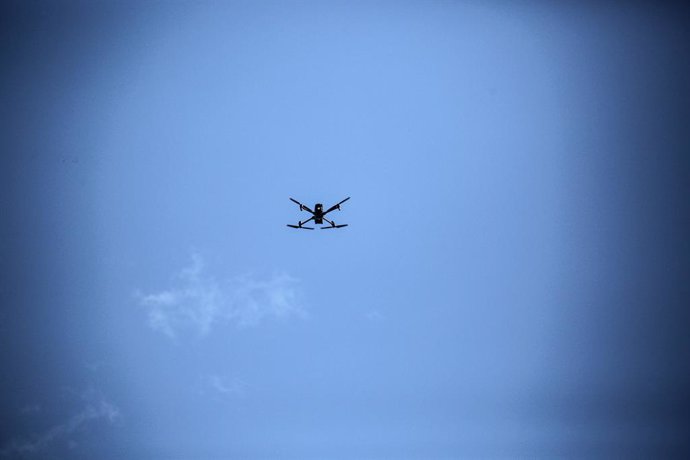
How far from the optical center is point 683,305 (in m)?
24.5

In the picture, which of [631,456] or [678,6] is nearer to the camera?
[631,456]

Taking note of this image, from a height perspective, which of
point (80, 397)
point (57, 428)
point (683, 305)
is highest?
point (683, 305)

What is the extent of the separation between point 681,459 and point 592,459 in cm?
477

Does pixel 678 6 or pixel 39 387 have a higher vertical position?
pixel 678 6

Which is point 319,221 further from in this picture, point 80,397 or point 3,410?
point 3,410

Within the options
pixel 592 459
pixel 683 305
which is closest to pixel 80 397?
pixel 592 459

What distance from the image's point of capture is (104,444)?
22531 mm

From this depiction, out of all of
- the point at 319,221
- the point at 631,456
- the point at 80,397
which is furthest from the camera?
the point at 80,397

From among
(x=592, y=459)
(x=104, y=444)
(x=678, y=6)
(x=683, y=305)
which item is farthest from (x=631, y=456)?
(x=104, y=444)

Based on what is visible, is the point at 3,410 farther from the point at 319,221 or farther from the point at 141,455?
the point at 319,221

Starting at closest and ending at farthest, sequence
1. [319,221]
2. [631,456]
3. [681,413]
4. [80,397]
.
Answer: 1. [319,221]
2. [631,456]
3. [681,413]
4. [80,397]

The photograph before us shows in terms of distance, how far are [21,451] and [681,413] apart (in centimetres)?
3703

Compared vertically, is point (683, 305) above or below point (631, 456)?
above

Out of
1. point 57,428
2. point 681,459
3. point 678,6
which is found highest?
point 678,6
